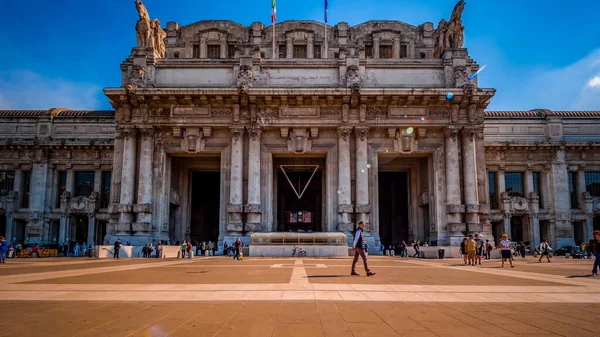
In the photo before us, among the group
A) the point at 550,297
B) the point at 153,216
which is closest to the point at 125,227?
the point at 153,216

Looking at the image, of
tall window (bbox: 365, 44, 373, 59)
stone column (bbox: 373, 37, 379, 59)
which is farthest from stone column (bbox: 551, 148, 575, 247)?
tall window (bbox: 365, 44, 373, 59)

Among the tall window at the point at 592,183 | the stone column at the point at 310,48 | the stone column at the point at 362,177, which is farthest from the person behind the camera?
the tall window at the point at 592,183

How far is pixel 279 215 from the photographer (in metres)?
48.0

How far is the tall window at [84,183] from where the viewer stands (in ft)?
160

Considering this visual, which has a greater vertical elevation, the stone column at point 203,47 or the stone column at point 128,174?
the stone column at point 203,47

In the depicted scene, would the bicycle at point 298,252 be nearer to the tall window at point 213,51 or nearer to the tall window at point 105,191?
the tall window at point 213,51

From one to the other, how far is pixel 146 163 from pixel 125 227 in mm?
5208

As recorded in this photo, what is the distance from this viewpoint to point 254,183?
34.8m

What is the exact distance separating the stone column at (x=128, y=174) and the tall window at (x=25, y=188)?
789 inches

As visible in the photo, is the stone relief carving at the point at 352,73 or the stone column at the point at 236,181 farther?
the stone relief carving at the point at 352,73

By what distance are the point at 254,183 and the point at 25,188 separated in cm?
2973

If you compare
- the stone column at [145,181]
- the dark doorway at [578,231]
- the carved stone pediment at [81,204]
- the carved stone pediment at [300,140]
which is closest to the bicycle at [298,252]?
the carved stone pediment at [300,140]

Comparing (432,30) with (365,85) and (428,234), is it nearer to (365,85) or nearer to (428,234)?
(365,85)

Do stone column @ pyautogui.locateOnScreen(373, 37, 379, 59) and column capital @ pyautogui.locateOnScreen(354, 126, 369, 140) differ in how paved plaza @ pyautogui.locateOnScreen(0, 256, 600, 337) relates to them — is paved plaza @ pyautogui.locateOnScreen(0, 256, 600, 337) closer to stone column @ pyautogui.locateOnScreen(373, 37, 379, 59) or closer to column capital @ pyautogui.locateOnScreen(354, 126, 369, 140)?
column capital @ pyautogui.locateOnScreen(354, 126, 369, 140)
